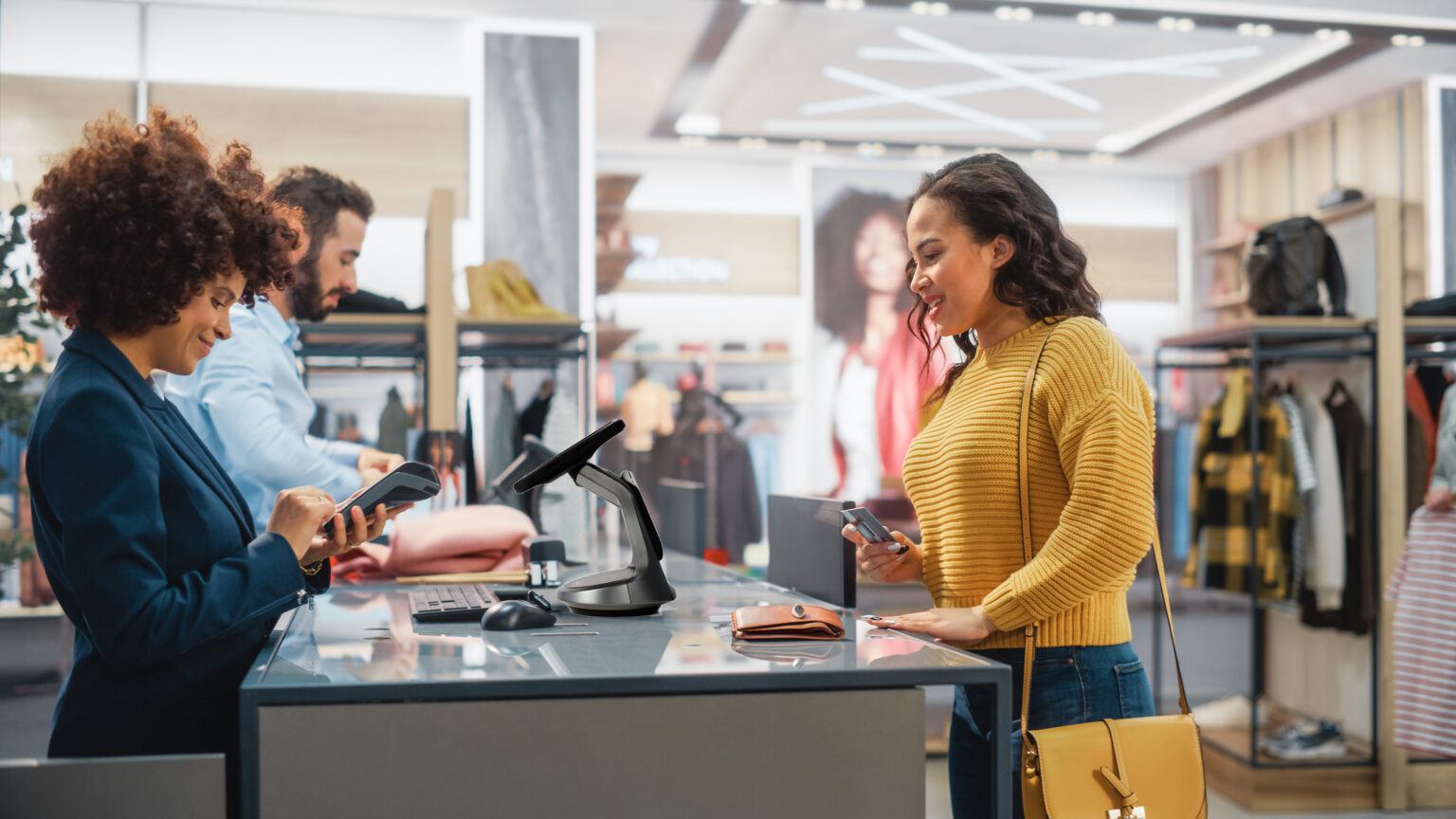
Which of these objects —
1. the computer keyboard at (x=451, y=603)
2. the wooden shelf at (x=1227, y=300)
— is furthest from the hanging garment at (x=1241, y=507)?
the computer keyboard at (x=451, y=603)

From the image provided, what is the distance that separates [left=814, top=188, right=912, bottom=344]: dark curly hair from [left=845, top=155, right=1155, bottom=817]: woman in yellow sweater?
5.87m

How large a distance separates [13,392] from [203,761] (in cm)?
363

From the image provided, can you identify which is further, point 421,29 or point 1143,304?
point 1143,304

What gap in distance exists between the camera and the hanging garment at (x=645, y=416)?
24.2ft

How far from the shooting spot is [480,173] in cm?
537

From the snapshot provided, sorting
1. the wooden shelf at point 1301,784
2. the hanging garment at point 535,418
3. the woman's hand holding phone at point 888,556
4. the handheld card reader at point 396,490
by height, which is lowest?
the wooden shelf at point 1301,784

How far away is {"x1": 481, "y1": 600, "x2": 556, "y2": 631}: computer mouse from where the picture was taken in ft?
5.48

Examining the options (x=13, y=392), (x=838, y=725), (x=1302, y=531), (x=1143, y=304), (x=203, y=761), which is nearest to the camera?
(x=203, y=761)

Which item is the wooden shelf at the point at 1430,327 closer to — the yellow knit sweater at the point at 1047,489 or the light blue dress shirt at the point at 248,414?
the yellow knit sweater at the point at 1047,489

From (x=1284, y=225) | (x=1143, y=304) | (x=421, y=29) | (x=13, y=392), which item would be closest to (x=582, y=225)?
(x=421, y=29)

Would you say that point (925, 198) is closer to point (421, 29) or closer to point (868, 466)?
point (421, 29)

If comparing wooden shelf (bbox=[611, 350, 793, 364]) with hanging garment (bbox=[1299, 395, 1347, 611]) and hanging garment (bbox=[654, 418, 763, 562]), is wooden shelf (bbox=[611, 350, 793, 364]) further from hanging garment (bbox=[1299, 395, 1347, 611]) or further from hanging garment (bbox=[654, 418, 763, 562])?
hanging garment (bbox=[1299, 395, 1347, 611])

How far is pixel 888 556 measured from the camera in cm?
186

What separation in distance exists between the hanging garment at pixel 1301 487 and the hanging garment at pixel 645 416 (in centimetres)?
371
